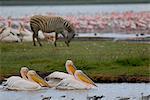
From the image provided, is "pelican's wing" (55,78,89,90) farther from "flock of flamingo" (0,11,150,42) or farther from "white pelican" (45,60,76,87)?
"flock of flamingo" (0,11,150,42)

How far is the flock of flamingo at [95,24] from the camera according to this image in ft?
17.9

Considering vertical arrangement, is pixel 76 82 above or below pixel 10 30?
below

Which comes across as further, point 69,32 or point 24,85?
point 69,32

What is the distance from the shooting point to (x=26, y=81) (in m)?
5.10

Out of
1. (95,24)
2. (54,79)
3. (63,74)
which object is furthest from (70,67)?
(95,24)

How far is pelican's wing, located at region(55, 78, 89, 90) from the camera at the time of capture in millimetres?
5113

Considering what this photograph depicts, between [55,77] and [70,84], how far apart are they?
16 centimetres

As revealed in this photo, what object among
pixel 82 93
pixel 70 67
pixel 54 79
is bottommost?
pixel 82 93

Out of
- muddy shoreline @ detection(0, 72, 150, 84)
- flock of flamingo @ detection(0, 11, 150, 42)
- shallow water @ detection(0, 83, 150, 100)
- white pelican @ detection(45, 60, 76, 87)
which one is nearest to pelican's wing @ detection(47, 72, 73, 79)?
white pelican @ detection(45, 60, 76, 87)

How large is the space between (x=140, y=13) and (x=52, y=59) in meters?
1.48

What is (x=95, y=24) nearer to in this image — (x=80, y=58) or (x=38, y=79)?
(x=80, y=58)

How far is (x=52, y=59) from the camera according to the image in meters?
5.20

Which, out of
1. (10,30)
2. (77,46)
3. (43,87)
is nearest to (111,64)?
(77,46)

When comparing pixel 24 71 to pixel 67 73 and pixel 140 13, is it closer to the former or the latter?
pixel 67 73
